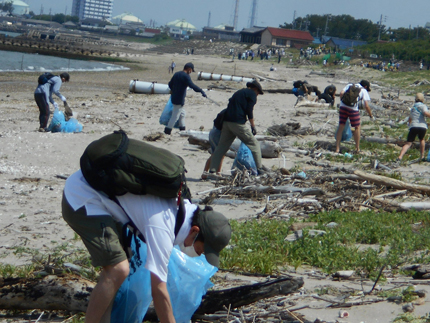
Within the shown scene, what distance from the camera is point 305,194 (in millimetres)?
7797

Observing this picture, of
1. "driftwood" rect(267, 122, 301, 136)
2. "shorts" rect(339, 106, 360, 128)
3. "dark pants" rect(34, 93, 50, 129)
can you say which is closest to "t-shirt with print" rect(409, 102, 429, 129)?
"shorts" rect(339, 106, 360, 128)

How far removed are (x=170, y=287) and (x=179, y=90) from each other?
9.28 m

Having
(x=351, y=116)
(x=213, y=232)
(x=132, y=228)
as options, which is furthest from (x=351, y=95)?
(x=132, y=228)

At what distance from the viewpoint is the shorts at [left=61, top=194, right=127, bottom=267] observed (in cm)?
299

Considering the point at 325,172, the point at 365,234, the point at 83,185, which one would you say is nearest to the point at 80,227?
the point at 83,185

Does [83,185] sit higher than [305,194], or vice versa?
[83,185]

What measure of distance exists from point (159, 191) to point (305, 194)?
5101 millimetres

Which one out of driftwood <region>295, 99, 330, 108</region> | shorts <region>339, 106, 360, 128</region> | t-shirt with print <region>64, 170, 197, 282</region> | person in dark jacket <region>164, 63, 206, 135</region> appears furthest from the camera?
driftwood <region>295, 99, 330, 108</region>

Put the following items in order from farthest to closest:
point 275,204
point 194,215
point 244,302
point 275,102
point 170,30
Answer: point 170,30 → point 275,102 → point 275,204 → point 244,302 → point 194,215

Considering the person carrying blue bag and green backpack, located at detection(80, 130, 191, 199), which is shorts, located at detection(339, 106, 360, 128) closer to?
the person carrying blue bag

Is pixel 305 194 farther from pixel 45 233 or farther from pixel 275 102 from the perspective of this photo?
pixel 275 102

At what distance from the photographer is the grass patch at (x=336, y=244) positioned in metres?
4.92

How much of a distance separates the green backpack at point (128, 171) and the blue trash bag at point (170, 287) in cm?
48

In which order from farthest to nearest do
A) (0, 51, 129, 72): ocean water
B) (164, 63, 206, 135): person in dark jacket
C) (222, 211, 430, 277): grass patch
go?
(0, 51, 129, 72): ocean water, (164, 63, 206, 135): person in dark jacket, (222, 211, 430, 277): grass patch
